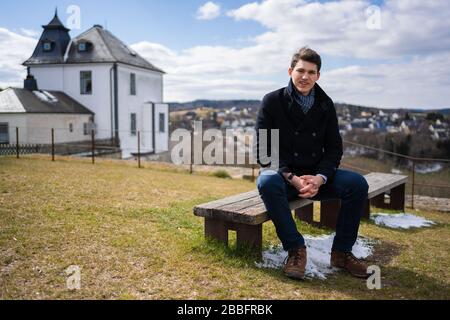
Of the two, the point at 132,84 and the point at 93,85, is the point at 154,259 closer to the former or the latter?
the point at 93,85

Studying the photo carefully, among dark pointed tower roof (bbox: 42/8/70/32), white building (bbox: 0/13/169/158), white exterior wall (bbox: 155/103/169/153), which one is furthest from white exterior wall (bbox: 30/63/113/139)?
white exterior wall (bbox: 155/103/169/153)

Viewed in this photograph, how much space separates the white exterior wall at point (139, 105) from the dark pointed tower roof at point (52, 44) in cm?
503

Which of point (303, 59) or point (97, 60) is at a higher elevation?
point (97, 60)

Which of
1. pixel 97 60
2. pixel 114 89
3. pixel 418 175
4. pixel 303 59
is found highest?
pixel 97 60

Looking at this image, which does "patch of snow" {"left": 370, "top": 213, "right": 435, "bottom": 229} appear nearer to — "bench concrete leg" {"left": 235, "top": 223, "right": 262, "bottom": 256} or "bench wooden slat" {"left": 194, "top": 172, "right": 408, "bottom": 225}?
"bench wooden slat" {"left": 194, "top": 172, "right": 408, "bottom": 225}

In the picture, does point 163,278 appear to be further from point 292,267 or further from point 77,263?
point 292,267

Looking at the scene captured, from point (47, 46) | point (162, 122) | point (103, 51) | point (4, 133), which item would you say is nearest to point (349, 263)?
point (4, 133)

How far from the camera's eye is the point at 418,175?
24.3 meters

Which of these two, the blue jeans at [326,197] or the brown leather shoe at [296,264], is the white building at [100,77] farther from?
the brown leather shoe at [296,264]

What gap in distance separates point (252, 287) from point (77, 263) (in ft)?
5.05

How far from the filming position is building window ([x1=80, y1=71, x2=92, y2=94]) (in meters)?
27.9

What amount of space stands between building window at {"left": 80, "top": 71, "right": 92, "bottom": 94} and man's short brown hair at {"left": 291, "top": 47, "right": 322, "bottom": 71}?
1059 inches

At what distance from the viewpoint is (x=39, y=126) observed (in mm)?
24047
